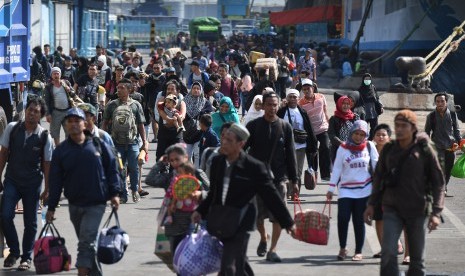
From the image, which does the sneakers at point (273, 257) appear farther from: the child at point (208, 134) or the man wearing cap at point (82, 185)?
the child at point (208, 134)

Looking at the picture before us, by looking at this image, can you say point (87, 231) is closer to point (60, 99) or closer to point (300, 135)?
point (300, 135)

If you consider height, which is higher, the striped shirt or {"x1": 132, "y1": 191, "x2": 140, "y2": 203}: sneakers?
the striped shirt

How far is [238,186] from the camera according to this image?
29.3ft

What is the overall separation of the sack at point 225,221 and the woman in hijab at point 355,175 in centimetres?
276

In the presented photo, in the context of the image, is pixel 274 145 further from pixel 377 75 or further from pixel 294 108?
pixel 377 75

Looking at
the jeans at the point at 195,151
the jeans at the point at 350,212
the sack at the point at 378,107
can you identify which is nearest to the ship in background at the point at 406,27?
→ the sack at the point at 378,107

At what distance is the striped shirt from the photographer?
1658 cm

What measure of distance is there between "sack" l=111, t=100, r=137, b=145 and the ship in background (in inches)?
740

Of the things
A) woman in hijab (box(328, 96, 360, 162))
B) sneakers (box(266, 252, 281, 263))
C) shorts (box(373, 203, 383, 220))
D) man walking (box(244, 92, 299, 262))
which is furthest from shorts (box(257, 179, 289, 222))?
woman in hijab (box(328, 96, 360, 162))

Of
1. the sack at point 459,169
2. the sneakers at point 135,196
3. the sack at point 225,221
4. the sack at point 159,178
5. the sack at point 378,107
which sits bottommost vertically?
the sneakers at point 135,196

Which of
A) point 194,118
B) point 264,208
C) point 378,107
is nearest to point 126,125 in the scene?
point 194,118

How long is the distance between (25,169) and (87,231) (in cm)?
158

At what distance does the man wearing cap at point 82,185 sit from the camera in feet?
32.2

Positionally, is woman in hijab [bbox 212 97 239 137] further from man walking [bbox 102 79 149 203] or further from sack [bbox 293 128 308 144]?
sack [bbox 293 128 308 144]
